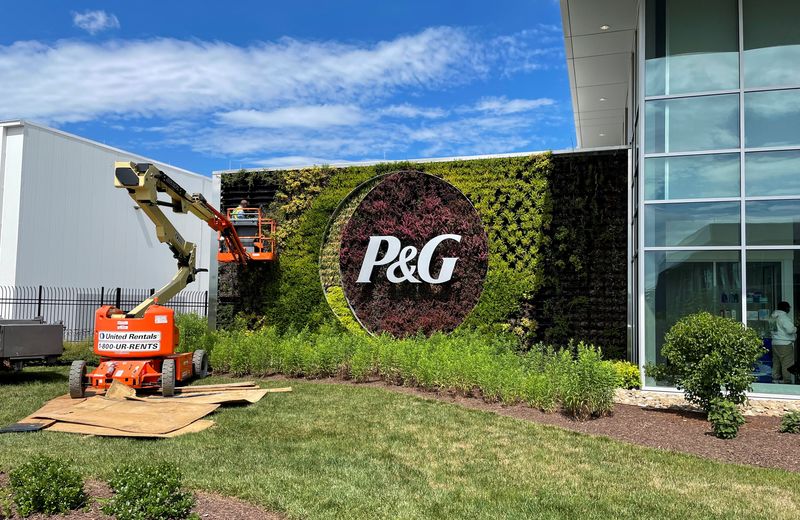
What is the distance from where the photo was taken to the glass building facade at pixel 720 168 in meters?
10.2

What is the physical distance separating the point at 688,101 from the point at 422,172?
20.0 feet

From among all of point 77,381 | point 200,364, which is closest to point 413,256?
point 200,364

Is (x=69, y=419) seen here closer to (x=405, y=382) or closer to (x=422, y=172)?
(x=405, y=382)

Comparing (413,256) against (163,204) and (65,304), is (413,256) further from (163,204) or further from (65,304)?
(65,304)

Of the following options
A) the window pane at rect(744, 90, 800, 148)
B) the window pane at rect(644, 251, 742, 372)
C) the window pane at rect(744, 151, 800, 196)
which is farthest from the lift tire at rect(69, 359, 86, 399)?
the window pane at rect(744, 90, 800, 148)

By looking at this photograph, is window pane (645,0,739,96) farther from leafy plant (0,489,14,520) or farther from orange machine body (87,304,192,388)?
leafy plant (0,489,14,520)

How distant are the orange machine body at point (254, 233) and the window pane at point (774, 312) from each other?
34.8ft

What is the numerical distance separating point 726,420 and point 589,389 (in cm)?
166

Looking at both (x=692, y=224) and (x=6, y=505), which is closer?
(x=6, y=505)

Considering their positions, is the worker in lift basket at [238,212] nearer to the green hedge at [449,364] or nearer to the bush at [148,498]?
the green hedge at [449,364]

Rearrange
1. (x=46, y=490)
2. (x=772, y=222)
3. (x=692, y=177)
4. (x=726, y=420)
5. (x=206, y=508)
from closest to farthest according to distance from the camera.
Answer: (x=46, y=490) → (x=206, y=508) → (x=726, y=420) → (x=772, y=222) → (x=692, y=177)

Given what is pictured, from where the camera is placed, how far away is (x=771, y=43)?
34.9ft

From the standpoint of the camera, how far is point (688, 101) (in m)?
10.9

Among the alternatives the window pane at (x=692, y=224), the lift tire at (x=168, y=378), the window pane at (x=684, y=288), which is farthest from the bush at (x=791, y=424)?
the lift tire at (x=168, y=378)
